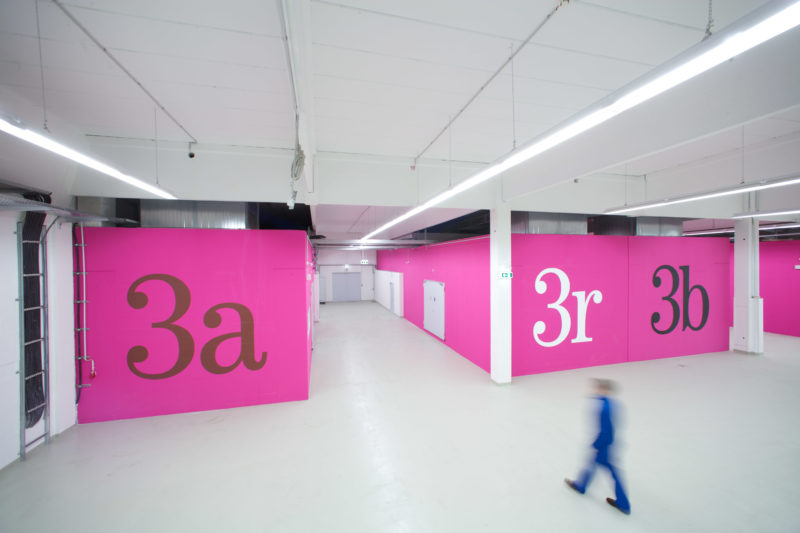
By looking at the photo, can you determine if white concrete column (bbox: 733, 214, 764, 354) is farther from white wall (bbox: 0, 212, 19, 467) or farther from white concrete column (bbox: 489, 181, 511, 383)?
white wall (bbox: 0, 212, 19, 467)

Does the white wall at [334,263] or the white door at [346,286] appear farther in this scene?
the white door at [346,286]

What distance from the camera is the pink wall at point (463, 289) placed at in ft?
20.5

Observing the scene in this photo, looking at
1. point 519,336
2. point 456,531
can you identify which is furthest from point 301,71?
point 519,336

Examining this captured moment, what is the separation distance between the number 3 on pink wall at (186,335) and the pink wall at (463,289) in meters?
4.25

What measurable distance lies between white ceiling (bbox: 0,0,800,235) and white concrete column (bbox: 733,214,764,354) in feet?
12.0

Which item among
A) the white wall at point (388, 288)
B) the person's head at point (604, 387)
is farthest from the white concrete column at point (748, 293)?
the white wall at point (388, 288)

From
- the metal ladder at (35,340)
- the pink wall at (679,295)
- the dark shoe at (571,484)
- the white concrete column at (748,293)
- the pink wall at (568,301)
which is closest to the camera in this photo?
the dark shoe at (571,484)

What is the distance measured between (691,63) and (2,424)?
6570mm

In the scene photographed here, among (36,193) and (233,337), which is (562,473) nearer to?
(233,337)

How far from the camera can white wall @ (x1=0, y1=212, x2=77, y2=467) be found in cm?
334

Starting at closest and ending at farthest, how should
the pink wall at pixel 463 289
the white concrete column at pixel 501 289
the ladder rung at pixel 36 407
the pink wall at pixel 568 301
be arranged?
the ladder rung at pixel 36 407
the white concrete column at pixel 501 289
the pink wall at pixel 568 301
the pink wall at pixel 463 289

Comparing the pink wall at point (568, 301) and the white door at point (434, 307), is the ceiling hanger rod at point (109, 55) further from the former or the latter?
the white door at point (434, 307)

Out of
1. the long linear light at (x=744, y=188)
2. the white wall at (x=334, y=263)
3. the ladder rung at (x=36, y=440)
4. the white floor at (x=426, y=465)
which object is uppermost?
the long linear light at (x=744, y=188)

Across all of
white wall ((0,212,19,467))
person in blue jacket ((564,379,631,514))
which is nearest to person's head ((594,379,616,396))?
person in blue jacket ((564,379,631,514))
